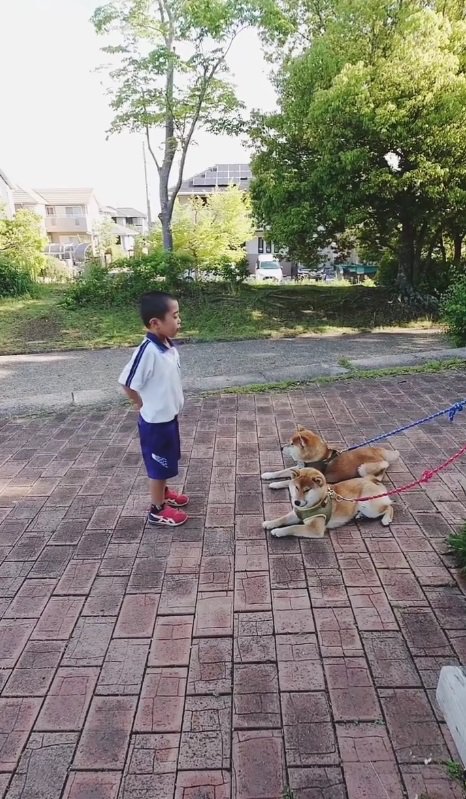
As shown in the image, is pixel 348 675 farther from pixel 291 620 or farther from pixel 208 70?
pixel 208 70

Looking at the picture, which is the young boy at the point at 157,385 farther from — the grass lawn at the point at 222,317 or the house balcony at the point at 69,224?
the house balcony at the point at 69,224

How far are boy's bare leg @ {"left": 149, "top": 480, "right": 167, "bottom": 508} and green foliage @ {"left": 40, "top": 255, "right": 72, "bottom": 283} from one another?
1434cm

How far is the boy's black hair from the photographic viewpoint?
9.38ft

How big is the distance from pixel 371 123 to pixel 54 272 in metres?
11.7

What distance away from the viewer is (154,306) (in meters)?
2.86

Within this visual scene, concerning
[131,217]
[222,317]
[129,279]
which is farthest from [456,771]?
[131,217]

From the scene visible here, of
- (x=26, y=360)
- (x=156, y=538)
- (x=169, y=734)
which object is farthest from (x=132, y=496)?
(x=26, y=360)

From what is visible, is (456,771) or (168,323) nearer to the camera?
(456,771)

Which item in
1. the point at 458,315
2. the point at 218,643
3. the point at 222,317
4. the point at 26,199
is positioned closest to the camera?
the point at 218,643

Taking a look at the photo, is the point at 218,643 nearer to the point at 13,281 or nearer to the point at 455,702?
the point at 455,702

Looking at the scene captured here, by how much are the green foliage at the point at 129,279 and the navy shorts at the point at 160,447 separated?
9.55 metres

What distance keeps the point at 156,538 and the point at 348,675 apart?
143 centimetres

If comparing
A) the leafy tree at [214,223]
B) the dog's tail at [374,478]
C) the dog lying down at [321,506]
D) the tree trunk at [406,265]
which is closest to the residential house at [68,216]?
the leafy tree at [214,223]

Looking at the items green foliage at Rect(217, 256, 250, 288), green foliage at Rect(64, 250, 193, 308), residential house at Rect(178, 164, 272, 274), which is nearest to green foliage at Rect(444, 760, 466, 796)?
green foliage at Rect(64, 250, 193, 308)
